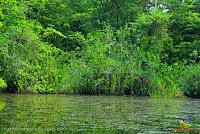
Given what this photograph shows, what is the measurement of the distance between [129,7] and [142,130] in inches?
1447

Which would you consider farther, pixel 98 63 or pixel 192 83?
pixel 192 83

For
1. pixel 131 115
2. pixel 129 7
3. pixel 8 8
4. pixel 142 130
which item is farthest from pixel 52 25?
pixel 142 130

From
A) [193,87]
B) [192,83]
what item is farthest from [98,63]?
[193,87]

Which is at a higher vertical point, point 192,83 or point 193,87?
point 192,83

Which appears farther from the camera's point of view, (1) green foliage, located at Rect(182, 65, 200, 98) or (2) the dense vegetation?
(1) green foliage, located at Rect(182, 65, 200, 98)

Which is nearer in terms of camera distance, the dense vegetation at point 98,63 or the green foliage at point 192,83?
the dense vegetation at point 98,63

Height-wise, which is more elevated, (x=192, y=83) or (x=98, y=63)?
(x=98, y=63)

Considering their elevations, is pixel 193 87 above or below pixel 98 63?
below

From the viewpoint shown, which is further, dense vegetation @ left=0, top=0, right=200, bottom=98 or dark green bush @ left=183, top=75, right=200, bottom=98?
dark green bush @ left=183, top=75, right=200, bottom=98

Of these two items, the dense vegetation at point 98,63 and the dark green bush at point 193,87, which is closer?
the dense vegetation at point 98,63

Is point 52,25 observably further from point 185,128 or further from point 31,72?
point 185,128

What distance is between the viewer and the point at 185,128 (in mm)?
12789

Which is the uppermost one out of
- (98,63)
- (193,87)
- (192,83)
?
(98,63)

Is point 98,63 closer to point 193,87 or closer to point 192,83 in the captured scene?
point 192,83
